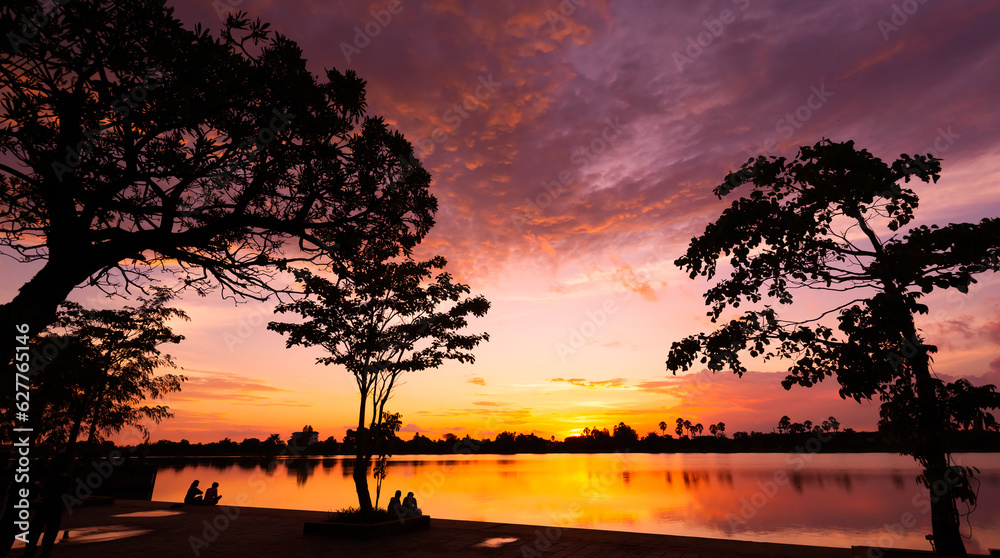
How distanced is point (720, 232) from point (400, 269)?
10.4 meters

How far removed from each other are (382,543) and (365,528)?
95 centimetres

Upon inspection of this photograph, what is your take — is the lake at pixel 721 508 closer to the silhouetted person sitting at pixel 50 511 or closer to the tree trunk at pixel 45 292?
the silhouetted person sitting at pixel 50 511

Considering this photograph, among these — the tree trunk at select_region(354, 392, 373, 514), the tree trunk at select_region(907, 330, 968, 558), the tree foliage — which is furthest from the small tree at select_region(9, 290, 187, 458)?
the tree trunk at select_region(907, 330, 968, 558)

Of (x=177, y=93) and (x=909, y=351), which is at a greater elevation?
(x=177, y=93)

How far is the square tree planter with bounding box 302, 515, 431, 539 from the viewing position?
13.1 m

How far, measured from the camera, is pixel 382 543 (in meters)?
12.4

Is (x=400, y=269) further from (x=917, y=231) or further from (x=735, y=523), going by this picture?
(x=735, y=523)

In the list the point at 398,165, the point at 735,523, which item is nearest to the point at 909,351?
the point at 398,165

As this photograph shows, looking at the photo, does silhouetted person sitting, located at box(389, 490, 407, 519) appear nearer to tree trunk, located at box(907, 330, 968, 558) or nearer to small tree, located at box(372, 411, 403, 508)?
small tree, located at box(372, 411, 403, 508)

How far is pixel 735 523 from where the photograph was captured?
113 feet

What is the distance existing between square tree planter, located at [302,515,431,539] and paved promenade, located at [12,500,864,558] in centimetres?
32

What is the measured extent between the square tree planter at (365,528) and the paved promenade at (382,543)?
32 centimetres

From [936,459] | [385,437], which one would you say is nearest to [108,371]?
[385,437]

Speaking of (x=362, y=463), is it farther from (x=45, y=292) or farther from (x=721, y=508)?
(x=721, y=508)
